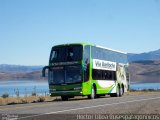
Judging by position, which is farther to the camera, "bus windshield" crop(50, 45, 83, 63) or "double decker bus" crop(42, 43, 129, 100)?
"bus windshield" crop(50, 45, 83, 63)

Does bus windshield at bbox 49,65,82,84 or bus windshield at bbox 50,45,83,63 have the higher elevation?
bus windshield at bbox 50,45,83,63

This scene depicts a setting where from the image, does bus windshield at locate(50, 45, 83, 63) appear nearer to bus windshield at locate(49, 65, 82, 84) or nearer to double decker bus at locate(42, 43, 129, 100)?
double decker bus at locate(42, 43, 129, 100)

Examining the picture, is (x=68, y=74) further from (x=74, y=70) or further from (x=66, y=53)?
(x=66, y=53)

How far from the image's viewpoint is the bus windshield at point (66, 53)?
35.2 m

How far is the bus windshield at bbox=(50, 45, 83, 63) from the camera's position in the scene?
115 ft

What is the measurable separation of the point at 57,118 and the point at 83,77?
55.0ft

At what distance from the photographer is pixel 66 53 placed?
3575cm

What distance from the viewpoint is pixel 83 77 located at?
35.1 meters

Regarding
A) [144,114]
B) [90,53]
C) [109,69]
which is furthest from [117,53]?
[144,114]

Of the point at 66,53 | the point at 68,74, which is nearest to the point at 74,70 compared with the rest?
the point at 68,74

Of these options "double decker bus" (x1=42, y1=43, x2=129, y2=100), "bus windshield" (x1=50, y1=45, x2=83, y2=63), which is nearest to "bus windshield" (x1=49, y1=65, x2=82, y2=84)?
"double decker bus" (x1=42, y1=43, x2=129, y2=100)

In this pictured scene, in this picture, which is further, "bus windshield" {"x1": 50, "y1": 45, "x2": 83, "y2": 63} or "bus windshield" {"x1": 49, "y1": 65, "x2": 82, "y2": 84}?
"bus windshield" {"x1": 50, "y1": 45, "x2": 83, "y2": 63}

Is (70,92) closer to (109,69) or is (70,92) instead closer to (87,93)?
(87,93)

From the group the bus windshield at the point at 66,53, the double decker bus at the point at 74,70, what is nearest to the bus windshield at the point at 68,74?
the double decker bus at the point at 74,70
